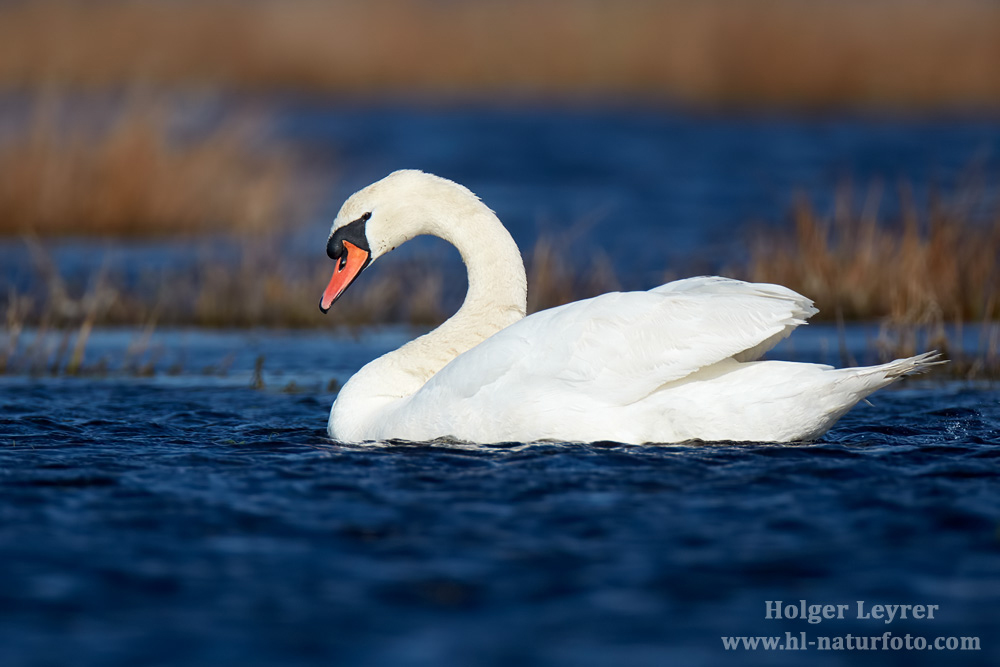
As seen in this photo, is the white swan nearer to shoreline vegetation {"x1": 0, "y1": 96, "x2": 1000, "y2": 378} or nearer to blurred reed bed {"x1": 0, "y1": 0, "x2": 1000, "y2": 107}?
shoreline vegetation {"x1": 0, "y1": 96, "x2": 1000, "y2": 378}

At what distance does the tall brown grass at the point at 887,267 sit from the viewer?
1072 centimetres

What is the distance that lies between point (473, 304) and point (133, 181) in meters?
9.94

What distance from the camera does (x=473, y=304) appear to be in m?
7.38

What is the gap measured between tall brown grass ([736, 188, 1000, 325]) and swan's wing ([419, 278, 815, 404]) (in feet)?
14.2

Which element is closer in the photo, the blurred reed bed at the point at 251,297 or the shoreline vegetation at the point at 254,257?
the shoreline vegetation at the point at 254,257

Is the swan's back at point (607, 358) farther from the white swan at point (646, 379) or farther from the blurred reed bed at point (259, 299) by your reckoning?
the blurred reed bed at point (259, 299)

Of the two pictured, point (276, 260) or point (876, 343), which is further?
point (276, 260)

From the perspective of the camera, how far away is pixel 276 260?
1285 centimetres

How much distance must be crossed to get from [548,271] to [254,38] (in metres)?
22.3

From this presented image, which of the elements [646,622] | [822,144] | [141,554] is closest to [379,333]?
[141,554]

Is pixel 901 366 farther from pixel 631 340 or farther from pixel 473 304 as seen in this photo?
pixel 473 304

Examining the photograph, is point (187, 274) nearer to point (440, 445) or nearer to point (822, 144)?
point (440, 445)

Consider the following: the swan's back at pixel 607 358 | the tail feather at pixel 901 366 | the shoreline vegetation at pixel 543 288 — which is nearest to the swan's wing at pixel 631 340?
the swan's back at pixel 607 358

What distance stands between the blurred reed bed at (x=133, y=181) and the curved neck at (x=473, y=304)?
847cm
